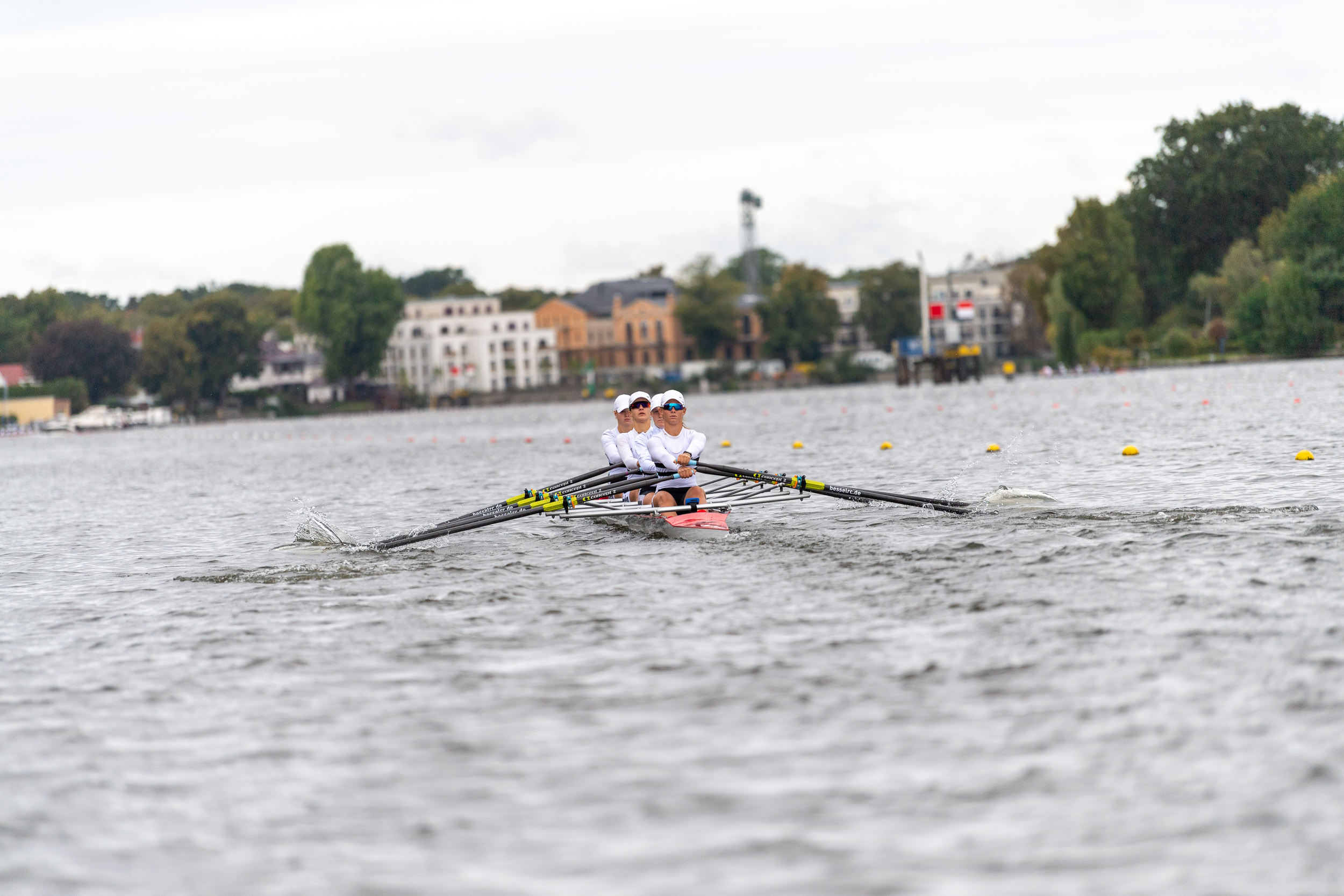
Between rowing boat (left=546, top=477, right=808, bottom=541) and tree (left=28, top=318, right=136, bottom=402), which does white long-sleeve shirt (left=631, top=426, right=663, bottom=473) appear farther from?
tree (left=28, top=318, right=136, bottom=402)

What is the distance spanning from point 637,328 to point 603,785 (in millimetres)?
155616

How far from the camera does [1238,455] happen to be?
22.4m

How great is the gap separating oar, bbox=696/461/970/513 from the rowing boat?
140mm

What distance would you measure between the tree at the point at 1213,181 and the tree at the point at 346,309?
69.1 m

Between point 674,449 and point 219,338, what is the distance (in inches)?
5035

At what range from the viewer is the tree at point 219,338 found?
5344 inches

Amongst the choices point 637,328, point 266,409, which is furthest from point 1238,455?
point 637,328

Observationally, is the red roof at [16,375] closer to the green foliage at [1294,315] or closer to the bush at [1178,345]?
the bush at [1178,345]

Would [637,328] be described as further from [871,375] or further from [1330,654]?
[1330,654]

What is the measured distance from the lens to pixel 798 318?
149m

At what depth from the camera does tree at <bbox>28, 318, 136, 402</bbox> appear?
134 metres

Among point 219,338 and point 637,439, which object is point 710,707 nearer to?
point 637,439

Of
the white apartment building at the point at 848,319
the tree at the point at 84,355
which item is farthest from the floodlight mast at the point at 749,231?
the tree at the point at 84,355

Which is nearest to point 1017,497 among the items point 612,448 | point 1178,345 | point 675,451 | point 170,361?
point 675,451
